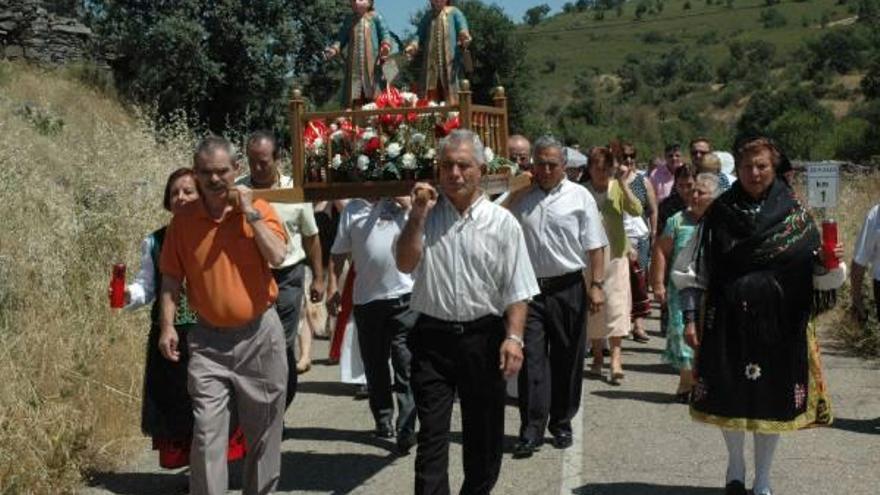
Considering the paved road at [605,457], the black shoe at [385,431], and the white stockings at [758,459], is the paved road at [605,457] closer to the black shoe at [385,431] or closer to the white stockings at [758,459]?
the black shoe at [385,431]

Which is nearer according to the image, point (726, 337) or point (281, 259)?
point (281, 259)

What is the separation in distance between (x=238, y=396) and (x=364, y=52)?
3.65 metres

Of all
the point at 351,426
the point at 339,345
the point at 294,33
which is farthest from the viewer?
the point at 294,33

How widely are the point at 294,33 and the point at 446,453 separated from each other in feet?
90.7

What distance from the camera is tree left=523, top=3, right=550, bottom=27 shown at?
13412 centimetres

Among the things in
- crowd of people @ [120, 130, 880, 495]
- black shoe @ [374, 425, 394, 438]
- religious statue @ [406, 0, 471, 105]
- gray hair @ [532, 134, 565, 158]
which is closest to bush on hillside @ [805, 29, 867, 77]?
religious statue @ [406, 0, 471, 105]

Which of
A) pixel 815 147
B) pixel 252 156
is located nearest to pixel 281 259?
pixel 252 156

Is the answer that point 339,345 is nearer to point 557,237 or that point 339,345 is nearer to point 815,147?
point 557,237

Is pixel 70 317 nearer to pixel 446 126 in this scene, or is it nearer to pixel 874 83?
pixel 446 126

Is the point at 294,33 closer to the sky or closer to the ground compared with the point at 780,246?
closer to the sky

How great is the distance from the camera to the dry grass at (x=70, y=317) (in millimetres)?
6828

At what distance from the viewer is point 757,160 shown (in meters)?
6.36

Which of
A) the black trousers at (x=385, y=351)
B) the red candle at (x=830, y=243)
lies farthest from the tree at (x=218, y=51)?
the red candle at (x=830, y=243)

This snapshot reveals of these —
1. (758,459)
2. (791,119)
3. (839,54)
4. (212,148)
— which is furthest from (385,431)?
(839,54)
